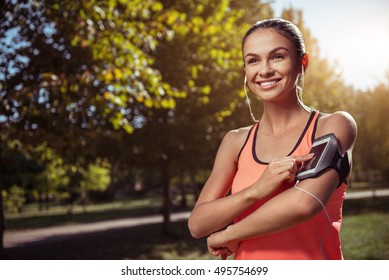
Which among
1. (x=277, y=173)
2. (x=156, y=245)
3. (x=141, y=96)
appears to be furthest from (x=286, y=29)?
(x=156, y=245)

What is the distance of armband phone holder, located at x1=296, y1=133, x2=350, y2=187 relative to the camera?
1.51 meters

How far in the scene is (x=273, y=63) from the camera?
1.71 meters

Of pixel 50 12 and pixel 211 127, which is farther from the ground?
pixel 50 12

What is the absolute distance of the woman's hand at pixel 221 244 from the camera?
1.74 meters

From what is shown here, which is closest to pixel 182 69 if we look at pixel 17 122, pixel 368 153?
pixel 17 122

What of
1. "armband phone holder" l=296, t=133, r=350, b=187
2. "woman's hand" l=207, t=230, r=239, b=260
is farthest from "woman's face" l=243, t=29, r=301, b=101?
"woman's hand" l=207, t=230, r=239, b=260

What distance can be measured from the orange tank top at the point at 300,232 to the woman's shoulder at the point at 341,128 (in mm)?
47

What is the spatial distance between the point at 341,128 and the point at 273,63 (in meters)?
0.37

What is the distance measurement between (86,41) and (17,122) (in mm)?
2027

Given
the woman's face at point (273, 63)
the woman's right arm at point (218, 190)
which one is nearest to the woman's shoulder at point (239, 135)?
the woman's right arm at point (218, 190)

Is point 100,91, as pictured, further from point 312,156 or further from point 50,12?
point 312,156

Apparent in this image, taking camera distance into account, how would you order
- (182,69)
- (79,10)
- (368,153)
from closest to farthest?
(79,10) → (182,69) → (368,153)

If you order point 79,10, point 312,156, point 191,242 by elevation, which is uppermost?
point 79,10

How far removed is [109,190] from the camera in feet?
151
